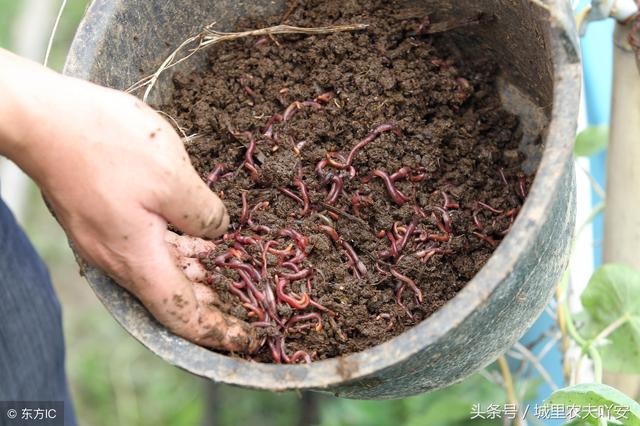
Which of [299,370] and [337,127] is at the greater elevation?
[337,127]

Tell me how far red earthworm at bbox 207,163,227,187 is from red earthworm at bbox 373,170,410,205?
37cm

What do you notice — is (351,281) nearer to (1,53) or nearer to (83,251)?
(83,251)

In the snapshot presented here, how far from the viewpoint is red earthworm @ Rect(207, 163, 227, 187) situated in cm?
179

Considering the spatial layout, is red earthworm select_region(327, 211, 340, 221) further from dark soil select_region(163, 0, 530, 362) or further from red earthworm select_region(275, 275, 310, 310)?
red earthworm select_region(275, 275, 310, 310)

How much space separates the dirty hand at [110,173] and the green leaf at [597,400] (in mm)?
785

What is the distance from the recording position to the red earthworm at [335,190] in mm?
1776

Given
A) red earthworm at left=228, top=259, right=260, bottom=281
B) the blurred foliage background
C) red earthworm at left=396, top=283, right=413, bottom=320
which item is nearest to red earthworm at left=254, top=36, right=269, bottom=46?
red earthworm at left=228, top=259, right=260, bottom=281

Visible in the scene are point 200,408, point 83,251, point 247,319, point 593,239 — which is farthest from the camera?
point 200,408

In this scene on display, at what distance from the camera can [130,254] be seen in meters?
1.33

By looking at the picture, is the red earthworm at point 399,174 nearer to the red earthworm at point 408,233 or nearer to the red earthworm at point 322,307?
the red earthworm at point 408,233

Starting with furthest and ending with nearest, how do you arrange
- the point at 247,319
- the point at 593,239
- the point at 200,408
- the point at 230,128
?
the point at 200,408
the point at 593,239
the point at 230,128
the point at 247,319

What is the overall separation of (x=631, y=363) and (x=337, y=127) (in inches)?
37.5

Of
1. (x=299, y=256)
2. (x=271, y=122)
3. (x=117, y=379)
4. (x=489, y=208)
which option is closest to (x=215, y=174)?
(x=271, y=122)

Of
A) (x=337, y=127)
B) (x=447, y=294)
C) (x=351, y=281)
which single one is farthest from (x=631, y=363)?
(x=337, y=127)
